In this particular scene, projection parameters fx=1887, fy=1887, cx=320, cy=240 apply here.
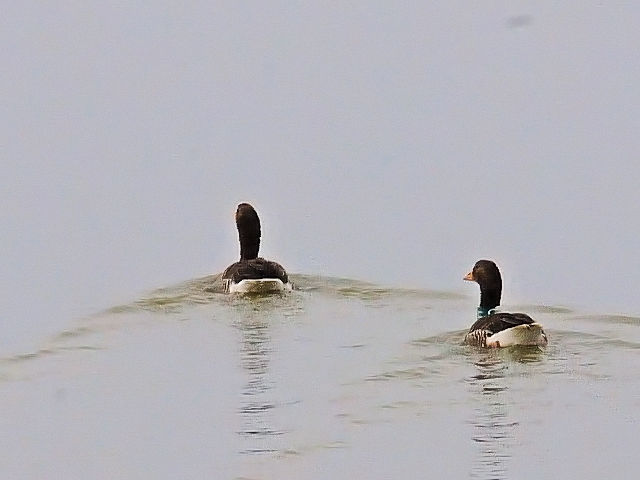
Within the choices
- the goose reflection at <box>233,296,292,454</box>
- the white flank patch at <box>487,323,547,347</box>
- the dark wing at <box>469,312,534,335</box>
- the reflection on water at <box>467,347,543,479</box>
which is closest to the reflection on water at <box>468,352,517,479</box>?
the reflection on water at <box>467,347,543,479</box>

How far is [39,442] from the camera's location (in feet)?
47.0

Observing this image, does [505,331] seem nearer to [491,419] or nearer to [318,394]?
[318,394]

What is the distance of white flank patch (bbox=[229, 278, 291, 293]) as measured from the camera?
1986 centimetres

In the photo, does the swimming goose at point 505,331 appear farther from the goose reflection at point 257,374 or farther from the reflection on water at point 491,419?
the goose reflection at point 257,374

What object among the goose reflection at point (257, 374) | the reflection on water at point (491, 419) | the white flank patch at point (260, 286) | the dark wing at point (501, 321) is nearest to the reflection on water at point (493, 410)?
the reflection on water at point (491, 419)

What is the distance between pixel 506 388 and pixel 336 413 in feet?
5.48

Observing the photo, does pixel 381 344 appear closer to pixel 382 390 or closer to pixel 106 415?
pixel 382 390

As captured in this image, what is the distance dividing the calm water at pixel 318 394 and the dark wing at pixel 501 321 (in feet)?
0.85

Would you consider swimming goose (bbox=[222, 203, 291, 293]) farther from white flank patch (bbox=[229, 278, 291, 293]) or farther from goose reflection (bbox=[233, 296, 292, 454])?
goose reflection (bbox=[233, 296, 292, 454])

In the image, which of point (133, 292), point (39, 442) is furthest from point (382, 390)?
point (133, 292)

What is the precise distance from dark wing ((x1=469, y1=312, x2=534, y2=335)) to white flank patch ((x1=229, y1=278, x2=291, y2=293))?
3067 mm

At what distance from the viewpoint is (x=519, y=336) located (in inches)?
675

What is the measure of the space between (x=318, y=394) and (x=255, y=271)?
15.3 feet

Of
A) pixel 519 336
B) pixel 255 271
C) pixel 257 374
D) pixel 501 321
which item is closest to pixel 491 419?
pixel 257 374
